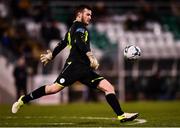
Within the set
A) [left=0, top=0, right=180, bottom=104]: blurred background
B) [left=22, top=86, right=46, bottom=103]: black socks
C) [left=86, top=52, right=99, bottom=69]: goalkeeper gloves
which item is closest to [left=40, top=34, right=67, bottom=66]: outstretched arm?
[left=22, top=86, right=46, bottom=103]: black socks

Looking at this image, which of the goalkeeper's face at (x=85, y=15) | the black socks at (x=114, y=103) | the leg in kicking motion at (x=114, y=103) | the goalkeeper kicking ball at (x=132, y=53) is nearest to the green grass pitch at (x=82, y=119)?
the leg in kicking motion at (x=114, y=103)

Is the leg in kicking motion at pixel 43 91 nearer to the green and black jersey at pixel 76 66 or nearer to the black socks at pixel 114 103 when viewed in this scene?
the green and black jersey at pixel 76 66

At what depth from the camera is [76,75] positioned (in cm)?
1402

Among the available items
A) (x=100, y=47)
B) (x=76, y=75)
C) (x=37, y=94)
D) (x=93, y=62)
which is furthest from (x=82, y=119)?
(x=100, y=47)

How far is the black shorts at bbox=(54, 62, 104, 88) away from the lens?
1401cm

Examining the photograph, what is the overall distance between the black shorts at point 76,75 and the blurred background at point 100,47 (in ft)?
46.8

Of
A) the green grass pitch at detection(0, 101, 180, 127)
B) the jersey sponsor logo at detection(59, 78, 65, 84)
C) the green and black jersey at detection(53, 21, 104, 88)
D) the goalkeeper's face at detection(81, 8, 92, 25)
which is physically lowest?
the green grass pitch at detection(0, 101, 180, 127)

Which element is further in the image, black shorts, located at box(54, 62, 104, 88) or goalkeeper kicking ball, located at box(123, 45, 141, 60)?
goalkeeper kicking ball, located at box(123, 45, 141, 60)

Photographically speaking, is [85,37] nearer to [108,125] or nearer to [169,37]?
[108,125]

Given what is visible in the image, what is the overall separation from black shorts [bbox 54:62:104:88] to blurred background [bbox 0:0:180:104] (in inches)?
562

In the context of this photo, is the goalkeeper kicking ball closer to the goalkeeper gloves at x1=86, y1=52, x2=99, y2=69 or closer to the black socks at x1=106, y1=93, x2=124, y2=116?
the black socks at x1=106, y1=93, x2=124, y2=116

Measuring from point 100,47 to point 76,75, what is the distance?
1767 centimetres

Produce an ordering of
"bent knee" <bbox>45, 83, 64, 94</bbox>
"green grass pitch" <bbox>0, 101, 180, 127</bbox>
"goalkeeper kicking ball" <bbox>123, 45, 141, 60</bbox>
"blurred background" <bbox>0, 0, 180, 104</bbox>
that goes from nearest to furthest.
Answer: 1. "green grass pitch" <bbox>0, 101, 180, 127</bbox>
2. "bent knee" <bbox>45, 83, 64, 94</bbox>
3. "goalkeeper kicking ball" <bbox>123, 45, 141, 60</bbox>
4. "blurred background" <bbox>0, 0, 180, 104</bbox>

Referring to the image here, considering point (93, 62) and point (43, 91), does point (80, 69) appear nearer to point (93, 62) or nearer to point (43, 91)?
point (93, 62)
